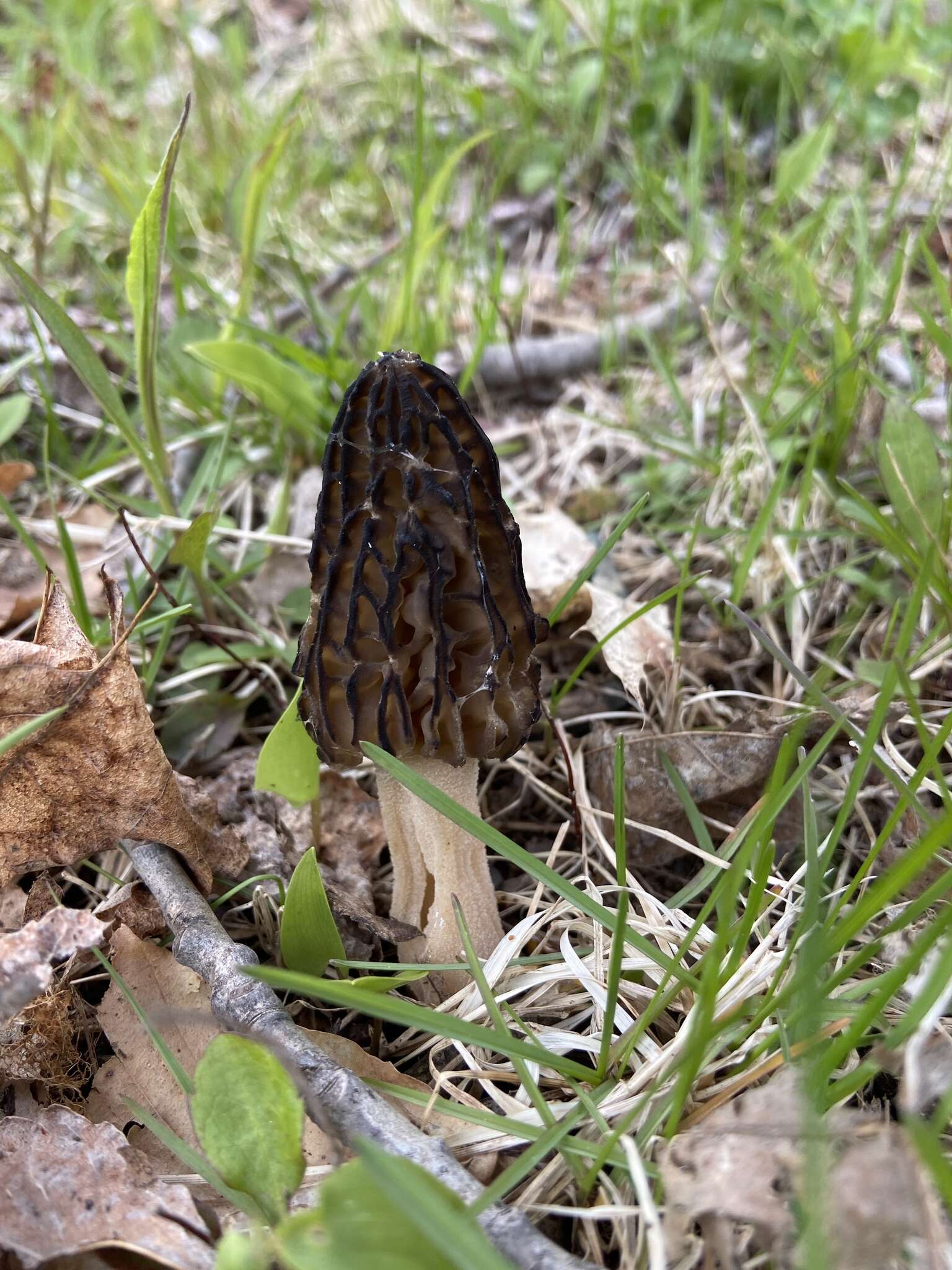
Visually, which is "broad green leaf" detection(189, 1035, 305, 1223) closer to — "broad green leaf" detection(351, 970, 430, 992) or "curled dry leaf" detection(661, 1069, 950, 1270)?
"broad green leaf" detection(351, 970, 430, 992)

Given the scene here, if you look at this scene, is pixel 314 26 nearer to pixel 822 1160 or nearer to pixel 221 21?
pixel 221 21

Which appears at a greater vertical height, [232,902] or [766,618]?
[766,618]

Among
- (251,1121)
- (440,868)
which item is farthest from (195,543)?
(251,1121)

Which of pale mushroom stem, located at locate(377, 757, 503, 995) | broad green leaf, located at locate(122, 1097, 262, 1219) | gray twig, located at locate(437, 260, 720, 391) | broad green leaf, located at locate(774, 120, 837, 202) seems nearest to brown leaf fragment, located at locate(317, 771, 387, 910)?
pale mushroom stem, located at locate(377, 757, 503, 995)

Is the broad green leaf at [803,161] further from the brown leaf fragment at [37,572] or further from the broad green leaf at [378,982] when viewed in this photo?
the broad green leaf at [378,982]

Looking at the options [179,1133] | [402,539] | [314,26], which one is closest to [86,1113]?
[179,1133]

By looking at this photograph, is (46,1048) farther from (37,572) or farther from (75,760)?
(37,572)
